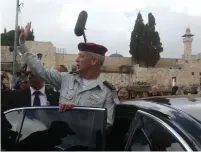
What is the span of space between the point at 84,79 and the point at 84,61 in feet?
0.57

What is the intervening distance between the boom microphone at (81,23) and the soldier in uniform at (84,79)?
453 mm

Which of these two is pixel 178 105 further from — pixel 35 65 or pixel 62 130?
pixel 35 65

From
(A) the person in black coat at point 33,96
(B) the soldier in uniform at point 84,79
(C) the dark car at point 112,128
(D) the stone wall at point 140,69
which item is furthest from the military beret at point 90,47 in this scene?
(D) the stone wall at point 140,69

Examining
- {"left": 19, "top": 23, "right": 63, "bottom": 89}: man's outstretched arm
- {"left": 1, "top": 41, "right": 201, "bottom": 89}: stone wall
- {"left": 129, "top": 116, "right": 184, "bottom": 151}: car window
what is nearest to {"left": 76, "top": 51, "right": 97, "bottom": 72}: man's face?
{"left": 19, "top": 23, "right": 63, "bottom": 89}: man's outstretched arm

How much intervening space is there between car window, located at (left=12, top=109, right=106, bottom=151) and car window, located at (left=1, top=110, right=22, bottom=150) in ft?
0.31

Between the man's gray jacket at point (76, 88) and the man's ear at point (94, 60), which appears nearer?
the man's gray jacket at point (76, 88)

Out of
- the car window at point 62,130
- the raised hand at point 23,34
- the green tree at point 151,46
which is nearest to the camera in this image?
the car window at point 62,130

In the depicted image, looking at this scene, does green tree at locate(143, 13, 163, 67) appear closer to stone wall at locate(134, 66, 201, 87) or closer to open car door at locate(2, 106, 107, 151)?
stone wall at locate(134, 66, 201, 87)

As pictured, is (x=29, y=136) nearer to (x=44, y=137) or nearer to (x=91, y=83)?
(x=44, y=137)

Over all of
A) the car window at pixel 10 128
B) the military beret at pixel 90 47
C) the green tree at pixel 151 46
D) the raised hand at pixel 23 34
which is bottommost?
the car window at pixel 10 128

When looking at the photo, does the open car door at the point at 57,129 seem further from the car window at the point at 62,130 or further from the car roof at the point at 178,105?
the car roof at the point at 178,105

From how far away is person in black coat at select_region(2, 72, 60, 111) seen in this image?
5.08m

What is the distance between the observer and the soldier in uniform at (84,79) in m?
3.71

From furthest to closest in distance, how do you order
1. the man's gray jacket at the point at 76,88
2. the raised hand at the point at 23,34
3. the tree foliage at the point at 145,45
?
the tree foliage at the point at 145,45 < the raised hand at the point at 23,34 < the man's gray jacket at the point at 76,88
